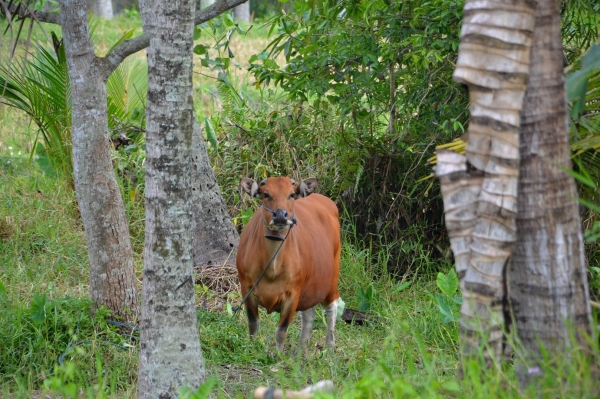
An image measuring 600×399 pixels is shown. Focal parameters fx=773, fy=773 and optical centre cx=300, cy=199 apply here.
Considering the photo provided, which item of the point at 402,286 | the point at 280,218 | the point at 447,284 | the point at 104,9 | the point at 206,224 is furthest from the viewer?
the point at 104,9

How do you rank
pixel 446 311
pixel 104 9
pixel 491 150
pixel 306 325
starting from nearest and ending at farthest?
pixel 491 150 → pixel 446 311 → pixel 306 325 → pixel 104 9

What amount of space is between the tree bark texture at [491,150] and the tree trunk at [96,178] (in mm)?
2993

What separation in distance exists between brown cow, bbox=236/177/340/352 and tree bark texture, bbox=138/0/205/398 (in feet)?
4.74

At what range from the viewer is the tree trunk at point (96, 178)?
203 inches

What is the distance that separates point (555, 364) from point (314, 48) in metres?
4.63

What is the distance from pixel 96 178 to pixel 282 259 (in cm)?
149

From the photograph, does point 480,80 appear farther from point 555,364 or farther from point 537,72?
point 555,364

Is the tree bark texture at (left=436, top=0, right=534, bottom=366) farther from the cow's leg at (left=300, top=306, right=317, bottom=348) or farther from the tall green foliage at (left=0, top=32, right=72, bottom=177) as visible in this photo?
the tall green foliage at (left=0, top=32, right=72, bottom=177)

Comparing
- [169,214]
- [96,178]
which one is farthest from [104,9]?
[169,214]

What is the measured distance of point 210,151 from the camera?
8672 mm

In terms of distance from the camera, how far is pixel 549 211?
116 inches

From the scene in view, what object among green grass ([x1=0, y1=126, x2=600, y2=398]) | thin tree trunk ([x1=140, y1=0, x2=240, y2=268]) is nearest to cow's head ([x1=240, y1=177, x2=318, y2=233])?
green grass ([x1=0, y1=126, x2=600, y2=398])

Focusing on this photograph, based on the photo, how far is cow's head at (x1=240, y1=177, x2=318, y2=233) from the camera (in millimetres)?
5504

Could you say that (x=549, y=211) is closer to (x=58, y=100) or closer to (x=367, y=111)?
(x=367, y=111)
